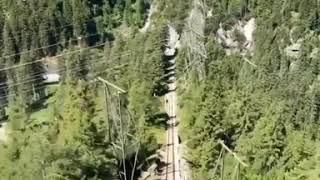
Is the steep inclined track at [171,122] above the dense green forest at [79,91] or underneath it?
underneath

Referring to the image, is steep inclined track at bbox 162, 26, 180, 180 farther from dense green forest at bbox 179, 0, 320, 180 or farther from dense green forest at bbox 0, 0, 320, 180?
dense green forest at bbox 179, 0, 320, 180

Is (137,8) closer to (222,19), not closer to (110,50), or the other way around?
(222,19)

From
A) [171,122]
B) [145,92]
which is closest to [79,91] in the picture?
[145,92]

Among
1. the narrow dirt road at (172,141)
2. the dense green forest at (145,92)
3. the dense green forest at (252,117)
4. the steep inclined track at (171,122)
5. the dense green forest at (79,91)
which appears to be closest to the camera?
the dense green forest at (79,91)

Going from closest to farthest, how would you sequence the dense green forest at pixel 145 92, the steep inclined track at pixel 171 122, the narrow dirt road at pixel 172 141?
the dense green forest at pixel 145 92 < the narrow dirt road at pixel 172 141 < the steep inclined track at pixel 171 122

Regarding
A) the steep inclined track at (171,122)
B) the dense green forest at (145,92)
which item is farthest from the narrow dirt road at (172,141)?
the dense green forest at (145,92)

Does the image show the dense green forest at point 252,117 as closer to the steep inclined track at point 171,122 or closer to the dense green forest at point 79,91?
the steep inclined track at point 171,122

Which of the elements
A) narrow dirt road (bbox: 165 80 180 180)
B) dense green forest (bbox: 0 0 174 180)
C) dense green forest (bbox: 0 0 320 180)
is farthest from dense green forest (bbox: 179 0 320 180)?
dense green forest (bbox: 0 0 174 180)

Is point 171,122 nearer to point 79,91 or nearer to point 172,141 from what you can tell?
point 172,141

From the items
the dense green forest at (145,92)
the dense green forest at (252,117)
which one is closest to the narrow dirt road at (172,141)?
the dense green forest at (145,92)

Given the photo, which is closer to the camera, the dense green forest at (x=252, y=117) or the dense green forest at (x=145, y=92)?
the dense green forest at (x=145, y=92)
